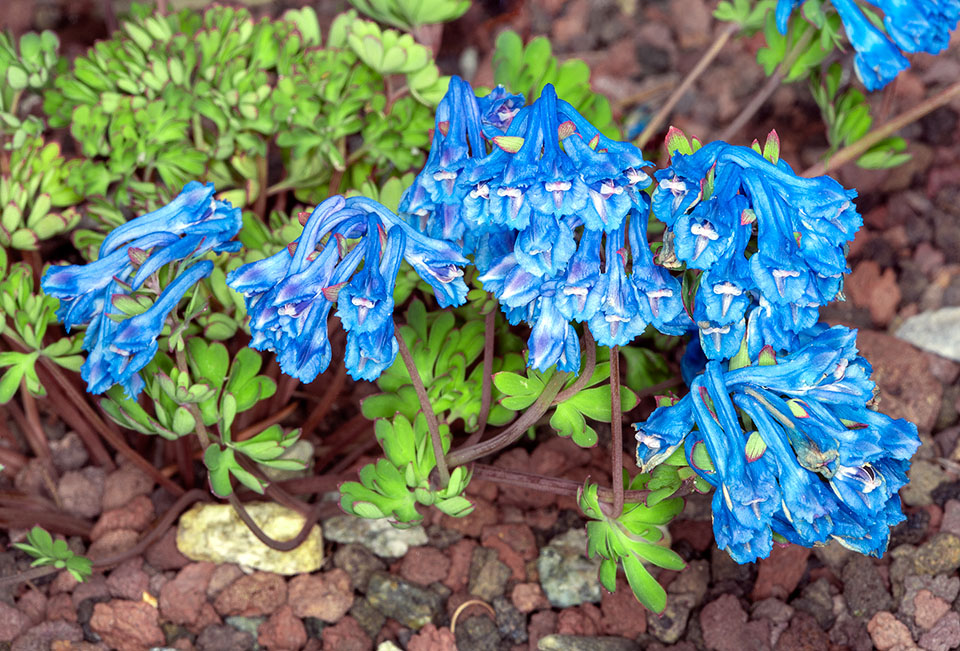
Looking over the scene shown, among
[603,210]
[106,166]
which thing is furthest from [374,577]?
[106,166]

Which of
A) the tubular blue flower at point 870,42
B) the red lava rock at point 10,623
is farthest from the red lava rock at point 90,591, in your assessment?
the tubular blue flower at point 870,42

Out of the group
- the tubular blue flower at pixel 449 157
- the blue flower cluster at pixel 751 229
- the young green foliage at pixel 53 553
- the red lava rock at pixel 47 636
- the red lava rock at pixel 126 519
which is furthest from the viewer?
the red lava rock at pixel 126 519

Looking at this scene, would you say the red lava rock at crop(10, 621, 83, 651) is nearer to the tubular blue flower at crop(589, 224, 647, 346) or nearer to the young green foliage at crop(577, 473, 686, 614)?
the young green foliage at crop(577, 473, 686, 614)

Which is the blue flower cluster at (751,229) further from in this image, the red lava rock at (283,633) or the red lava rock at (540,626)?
→ the red lava rock at (283,633)

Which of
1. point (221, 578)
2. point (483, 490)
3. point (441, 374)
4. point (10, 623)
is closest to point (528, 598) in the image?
point (483, 490)

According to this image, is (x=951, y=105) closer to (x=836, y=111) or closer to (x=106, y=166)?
(x=836, y=111)
